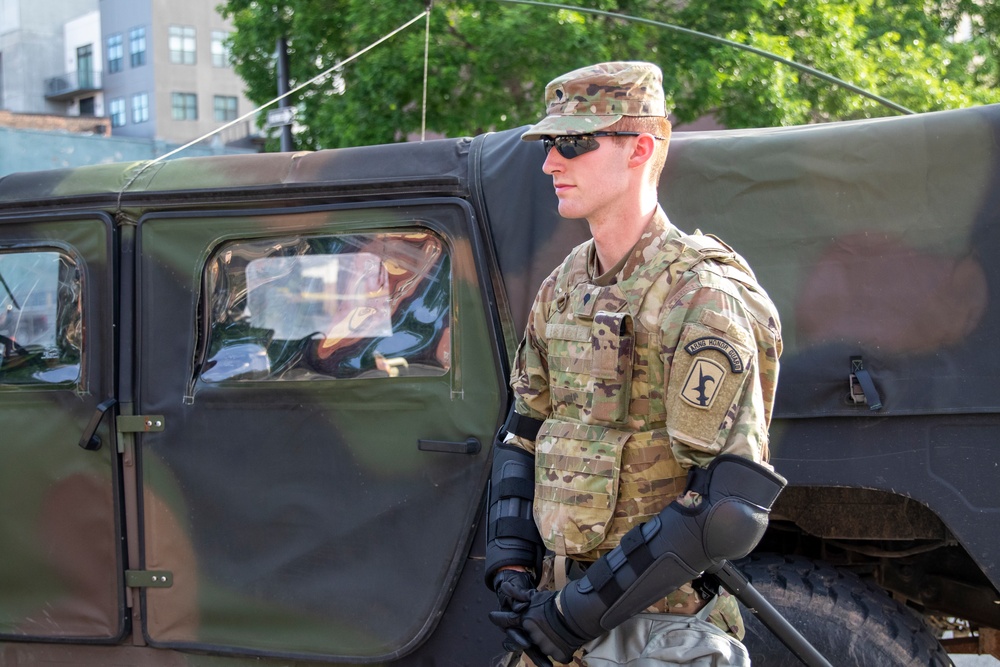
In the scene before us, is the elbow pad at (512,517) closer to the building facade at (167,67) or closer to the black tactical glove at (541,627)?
the black tactical glove at (541,627)

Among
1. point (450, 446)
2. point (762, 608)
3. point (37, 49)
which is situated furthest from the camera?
point (37, 49)

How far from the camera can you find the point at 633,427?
7.16 feet

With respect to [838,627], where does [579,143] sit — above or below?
above

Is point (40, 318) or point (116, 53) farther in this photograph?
point (116, 53)

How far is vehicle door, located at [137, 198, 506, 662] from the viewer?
291 cm

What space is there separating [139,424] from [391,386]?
0.76 metres

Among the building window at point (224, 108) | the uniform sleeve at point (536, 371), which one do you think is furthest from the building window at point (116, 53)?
the uniform sleeve at point (536, 371)

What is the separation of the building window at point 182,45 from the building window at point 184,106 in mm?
1367

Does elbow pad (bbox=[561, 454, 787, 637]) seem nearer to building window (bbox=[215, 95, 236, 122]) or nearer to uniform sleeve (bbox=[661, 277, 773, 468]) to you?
uniform sleeve (bbox=[661, 277, 773, 468])

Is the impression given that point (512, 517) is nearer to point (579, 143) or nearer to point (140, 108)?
point (579, 143)

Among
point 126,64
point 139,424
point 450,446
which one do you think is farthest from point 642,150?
point 126,64

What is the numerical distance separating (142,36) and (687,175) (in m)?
46.5

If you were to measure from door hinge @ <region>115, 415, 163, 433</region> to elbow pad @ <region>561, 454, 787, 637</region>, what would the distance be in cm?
157

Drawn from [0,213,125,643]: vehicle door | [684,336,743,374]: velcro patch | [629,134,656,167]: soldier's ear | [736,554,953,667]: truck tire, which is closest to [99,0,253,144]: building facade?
[0,213,125,643]: vehicle door
